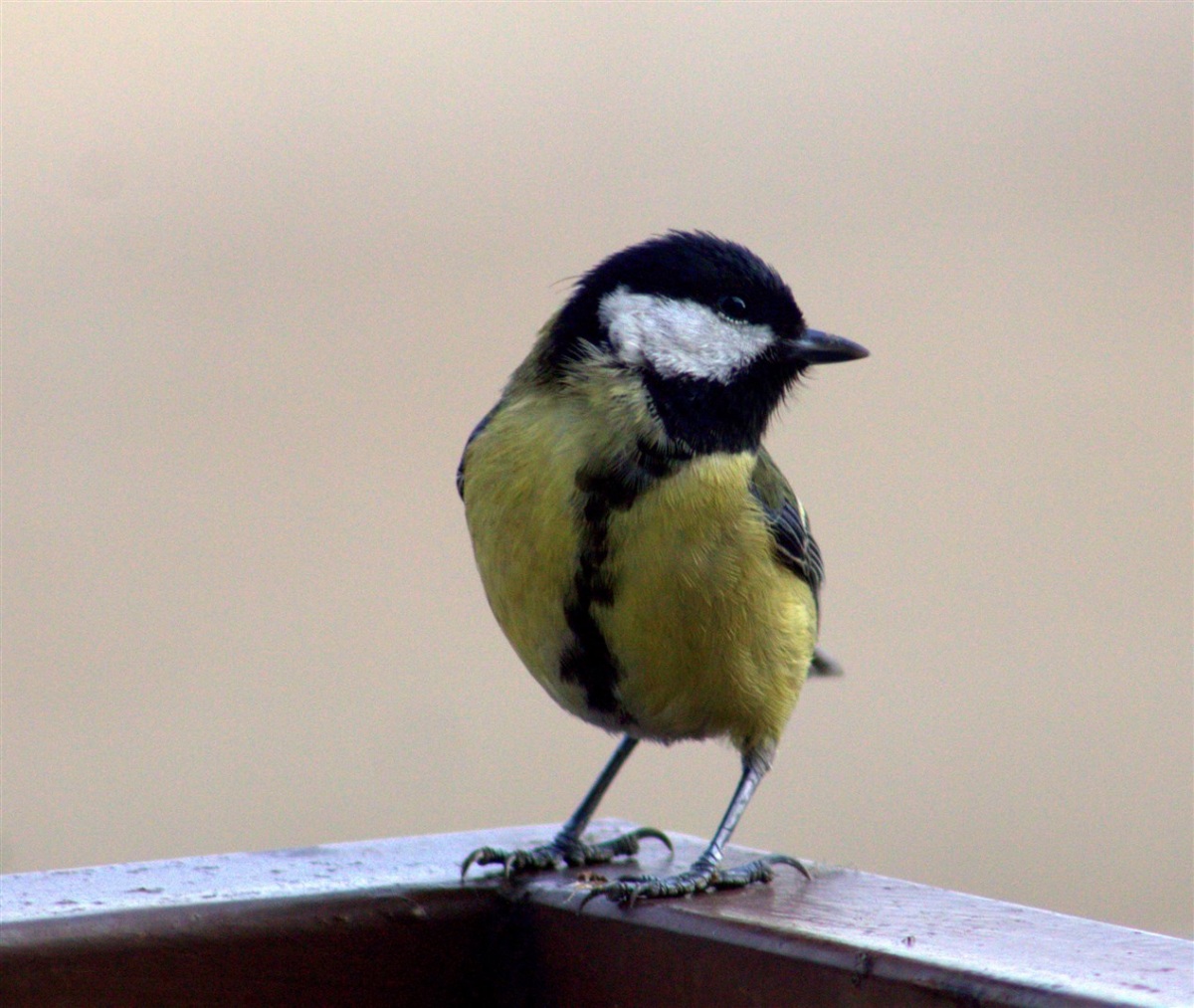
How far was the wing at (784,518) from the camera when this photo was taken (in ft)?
7.95

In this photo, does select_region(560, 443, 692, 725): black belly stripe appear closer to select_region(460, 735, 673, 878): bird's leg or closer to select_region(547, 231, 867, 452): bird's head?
select_region(547, 231, 867, 452): bird's head

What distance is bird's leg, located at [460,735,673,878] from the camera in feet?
6.86

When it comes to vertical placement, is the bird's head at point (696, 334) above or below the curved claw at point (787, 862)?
above

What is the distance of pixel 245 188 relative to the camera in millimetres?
6703

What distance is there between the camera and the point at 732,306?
240 centimetres

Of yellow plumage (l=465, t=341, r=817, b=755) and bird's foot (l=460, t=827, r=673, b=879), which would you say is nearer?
bird's foot (l=460, t=827, r=673, b=879)

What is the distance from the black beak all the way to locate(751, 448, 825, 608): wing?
5.8 inches

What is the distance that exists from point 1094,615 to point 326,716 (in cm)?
270

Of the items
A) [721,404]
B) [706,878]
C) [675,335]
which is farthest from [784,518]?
[706,878]

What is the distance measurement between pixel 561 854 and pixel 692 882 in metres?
0.24

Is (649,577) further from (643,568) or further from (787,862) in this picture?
(787,862)

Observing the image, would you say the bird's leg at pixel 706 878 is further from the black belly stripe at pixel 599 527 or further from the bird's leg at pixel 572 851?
the black belly stripe at pixel 599 527

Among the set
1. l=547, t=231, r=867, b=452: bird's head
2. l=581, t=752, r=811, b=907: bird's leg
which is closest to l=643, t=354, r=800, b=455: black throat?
l=547, t=231, r=867, b=452: bird's head

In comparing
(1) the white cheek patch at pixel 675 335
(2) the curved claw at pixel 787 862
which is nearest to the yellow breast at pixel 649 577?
(1) the white cheek patch at pixel 675 335
